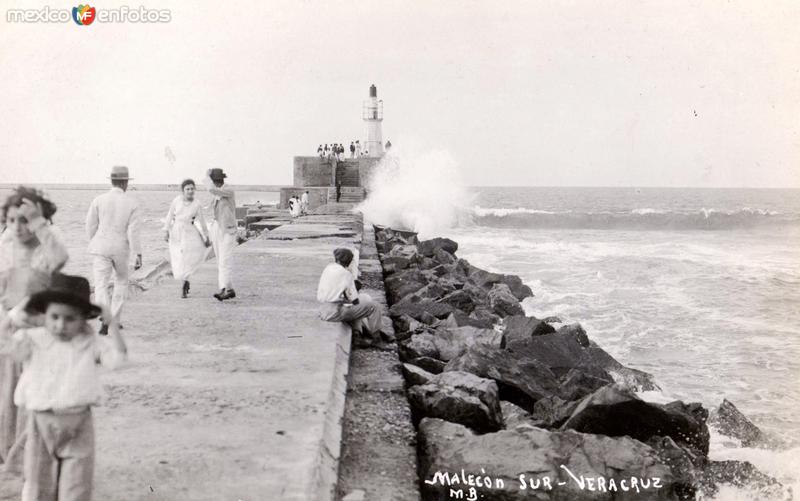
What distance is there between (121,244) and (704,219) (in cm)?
3459

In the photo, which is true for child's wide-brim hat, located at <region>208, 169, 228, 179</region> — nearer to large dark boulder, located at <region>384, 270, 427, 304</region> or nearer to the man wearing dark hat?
the man wearing dark hat

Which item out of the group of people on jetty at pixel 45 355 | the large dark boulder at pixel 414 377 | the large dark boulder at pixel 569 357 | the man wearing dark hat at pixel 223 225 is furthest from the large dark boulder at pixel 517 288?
the group of people on jetty at pixel 45 355

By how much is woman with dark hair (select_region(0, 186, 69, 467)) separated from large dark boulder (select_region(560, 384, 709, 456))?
259 cm

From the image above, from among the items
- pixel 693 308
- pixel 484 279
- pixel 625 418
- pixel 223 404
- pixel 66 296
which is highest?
pixel 66 296

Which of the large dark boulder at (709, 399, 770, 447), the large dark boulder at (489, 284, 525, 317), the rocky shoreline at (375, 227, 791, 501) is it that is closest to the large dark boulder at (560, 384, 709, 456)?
the rocky shoreline at (375, 227, 791, 501)

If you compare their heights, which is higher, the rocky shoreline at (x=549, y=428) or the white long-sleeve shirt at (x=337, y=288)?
the white long-sleeve shirt at (x=337, y=288)

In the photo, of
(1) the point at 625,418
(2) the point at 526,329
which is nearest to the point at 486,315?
(2) the point at 526,329

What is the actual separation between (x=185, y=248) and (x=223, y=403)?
2.68 meters

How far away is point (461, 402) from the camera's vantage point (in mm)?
3598

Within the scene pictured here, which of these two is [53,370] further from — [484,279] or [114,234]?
[484,279]

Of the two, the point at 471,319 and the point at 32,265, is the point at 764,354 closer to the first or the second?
the point at 471,319

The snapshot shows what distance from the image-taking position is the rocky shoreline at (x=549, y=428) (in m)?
2.89

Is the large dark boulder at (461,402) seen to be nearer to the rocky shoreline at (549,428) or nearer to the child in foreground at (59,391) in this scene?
the rocky shoreline at (549,428)

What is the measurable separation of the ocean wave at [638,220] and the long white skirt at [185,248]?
91.9ft
